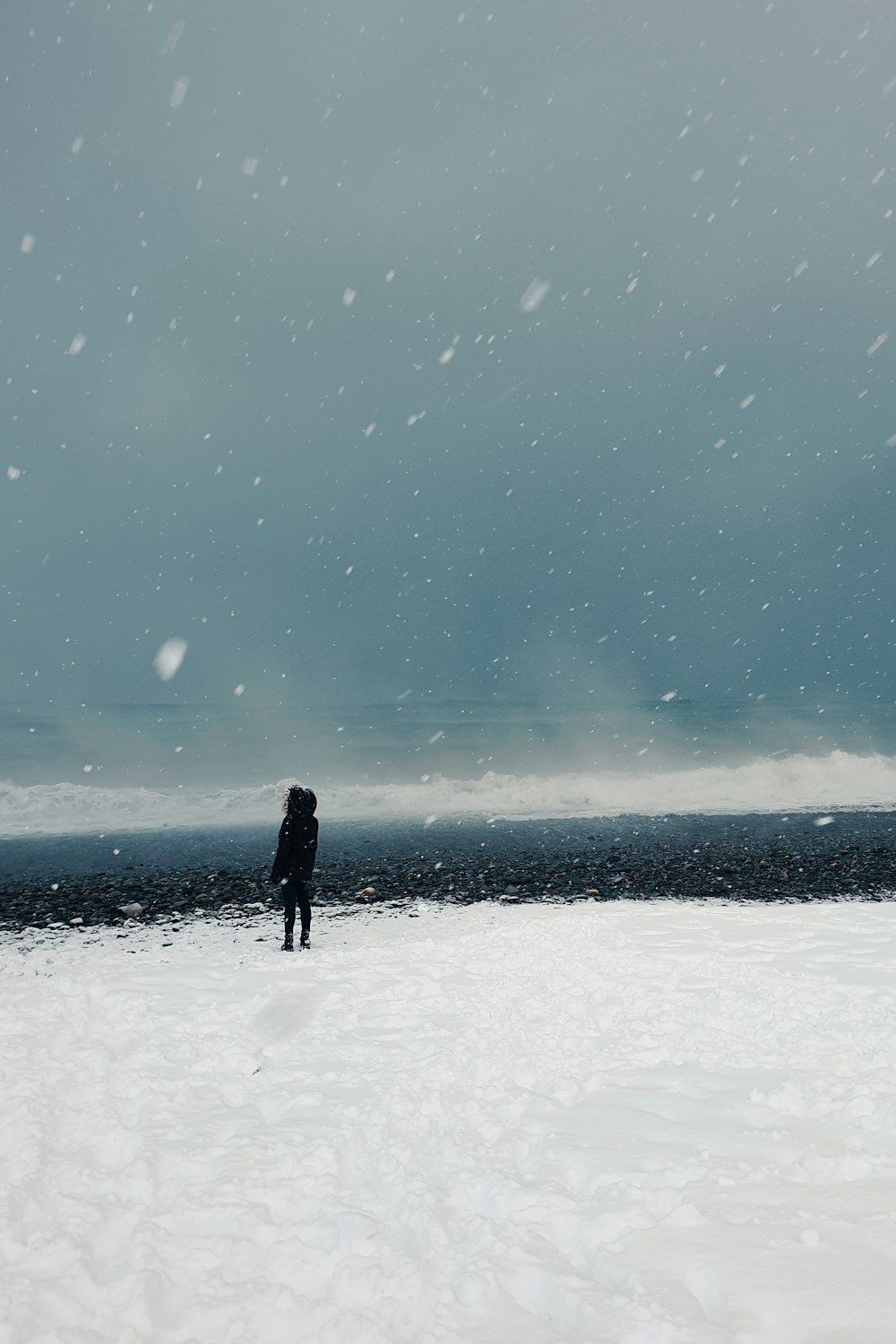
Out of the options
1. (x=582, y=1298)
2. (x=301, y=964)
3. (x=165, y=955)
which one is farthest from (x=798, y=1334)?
(x=165, y=955)

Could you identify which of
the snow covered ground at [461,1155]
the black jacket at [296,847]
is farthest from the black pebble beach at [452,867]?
the snow covered ground at [461,1155]

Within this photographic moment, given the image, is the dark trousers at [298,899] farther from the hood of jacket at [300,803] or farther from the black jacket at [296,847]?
the hood of jacket at [300,803]

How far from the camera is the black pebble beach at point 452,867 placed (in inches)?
603

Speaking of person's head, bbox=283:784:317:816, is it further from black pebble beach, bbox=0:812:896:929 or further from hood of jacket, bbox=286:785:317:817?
black pebble beach, bbox=0:812:896:929

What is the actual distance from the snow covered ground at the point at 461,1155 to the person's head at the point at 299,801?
3.06m

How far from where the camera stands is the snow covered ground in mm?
3365

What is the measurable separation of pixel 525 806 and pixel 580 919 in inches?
1256

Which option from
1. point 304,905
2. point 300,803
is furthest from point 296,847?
point 304,905

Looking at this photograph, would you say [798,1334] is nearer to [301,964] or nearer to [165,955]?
[301,964]

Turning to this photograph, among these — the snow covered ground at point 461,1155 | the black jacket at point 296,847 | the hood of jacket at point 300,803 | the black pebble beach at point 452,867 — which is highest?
the hood of jacket at point 300,803

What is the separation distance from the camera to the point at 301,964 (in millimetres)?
10102

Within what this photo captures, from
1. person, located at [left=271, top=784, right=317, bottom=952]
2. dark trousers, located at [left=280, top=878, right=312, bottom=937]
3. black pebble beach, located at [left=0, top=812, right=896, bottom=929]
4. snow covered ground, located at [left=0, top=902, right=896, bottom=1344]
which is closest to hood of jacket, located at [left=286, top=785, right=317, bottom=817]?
person, located at [left=271, top=784, right=317, bottom=952]

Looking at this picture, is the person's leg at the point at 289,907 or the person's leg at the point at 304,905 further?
the person's leg at the point at 304,905

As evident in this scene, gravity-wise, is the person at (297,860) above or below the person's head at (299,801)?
below
